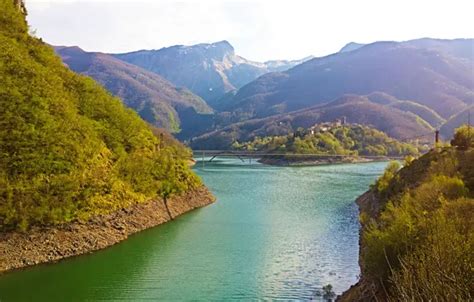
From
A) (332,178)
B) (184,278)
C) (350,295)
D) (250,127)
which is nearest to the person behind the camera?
(350,295)

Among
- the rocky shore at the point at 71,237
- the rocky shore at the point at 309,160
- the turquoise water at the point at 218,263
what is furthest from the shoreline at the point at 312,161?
the rocky shore at the point at 71,237

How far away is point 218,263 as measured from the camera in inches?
999

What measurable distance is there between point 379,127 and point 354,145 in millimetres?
41243

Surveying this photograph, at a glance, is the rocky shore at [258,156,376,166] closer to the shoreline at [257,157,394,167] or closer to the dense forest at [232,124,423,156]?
the shoreline at [257,157,394,167]

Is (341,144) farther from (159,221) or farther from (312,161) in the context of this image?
(159,221)

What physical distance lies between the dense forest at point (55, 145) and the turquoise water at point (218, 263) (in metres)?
3.15

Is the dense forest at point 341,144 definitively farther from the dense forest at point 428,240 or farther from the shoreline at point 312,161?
the dense forest at point 428,240

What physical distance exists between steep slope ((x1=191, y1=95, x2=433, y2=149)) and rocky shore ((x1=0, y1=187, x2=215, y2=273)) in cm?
12036

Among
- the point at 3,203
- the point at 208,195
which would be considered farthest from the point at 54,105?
the point at 208,195

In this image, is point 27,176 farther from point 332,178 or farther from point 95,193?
point 332,178

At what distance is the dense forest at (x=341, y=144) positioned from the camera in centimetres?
10669

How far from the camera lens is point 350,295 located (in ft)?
59.0

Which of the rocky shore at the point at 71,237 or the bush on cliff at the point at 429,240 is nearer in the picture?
the bush on cliff at the point at 429,240

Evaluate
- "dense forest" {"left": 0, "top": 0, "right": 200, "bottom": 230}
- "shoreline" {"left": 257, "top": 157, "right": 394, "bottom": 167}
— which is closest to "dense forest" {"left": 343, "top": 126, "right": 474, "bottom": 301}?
"dense forest" {"left": 0, "top": 0, "right": 200, "bottom": 230}
